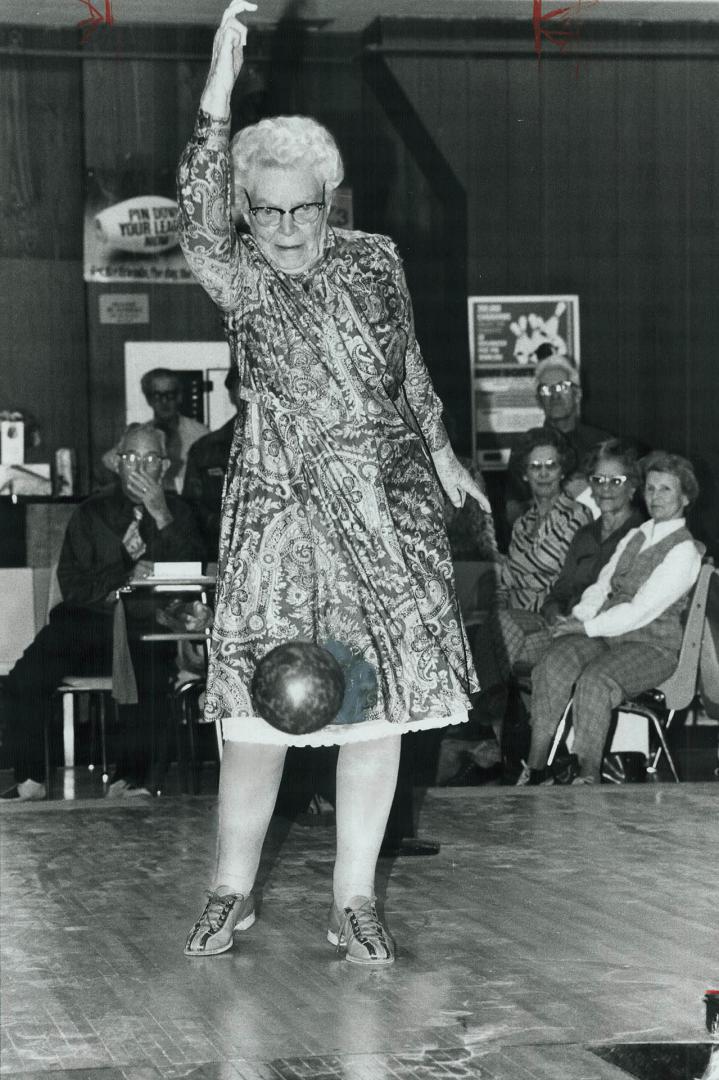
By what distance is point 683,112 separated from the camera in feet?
30.0

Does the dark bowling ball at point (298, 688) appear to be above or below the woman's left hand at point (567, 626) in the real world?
above

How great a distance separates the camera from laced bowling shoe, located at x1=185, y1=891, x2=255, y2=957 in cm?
264

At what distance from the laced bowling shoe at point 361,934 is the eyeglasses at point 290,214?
44.6 inches

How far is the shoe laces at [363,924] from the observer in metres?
2.62

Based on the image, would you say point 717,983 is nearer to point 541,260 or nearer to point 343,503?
point 343,503

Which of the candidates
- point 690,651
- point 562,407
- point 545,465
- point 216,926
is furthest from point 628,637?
→ point 216,926

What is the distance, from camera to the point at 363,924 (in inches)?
104

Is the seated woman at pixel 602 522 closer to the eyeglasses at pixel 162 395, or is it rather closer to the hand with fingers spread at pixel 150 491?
the hand with fingers spread at pixel 150 491

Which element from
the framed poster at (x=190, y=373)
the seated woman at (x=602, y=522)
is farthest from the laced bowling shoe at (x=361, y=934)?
the framed poster at (x=190, y=373)

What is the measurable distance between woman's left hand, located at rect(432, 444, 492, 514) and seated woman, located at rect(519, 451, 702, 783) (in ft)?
7.57

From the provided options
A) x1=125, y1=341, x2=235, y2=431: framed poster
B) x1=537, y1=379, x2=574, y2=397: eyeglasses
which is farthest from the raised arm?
x1=125, y1=341, x2=235, y2=431: framed poster

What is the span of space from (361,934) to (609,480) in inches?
130

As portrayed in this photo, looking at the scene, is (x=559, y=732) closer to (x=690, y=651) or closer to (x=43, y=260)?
(x=690, y=651)

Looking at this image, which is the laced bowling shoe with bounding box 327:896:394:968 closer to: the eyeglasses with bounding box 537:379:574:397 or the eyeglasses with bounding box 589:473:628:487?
the eyeglasses with bounding box 589:473:628:487
